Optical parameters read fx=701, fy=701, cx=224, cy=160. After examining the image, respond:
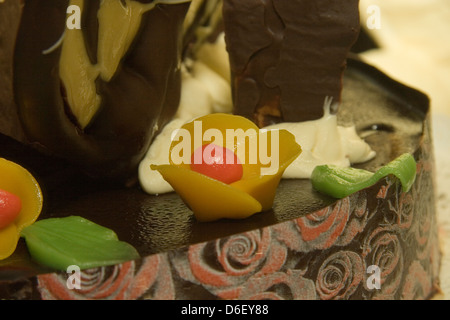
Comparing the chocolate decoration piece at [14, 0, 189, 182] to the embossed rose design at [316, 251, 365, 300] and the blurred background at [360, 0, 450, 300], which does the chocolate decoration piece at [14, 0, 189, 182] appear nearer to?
the embossed rose design at [316, 251, 365, 300]

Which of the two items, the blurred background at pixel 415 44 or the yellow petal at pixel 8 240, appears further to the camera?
the blurred background at pixel 415 44

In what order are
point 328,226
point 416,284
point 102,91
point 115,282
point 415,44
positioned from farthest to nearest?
point 415,44 < point 416,284 < point 102,91 < point 328,226 < point 115,282

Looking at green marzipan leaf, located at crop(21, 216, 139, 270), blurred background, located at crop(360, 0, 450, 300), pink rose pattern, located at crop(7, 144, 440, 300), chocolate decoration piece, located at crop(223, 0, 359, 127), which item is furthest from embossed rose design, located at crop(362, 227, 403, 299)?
blurred background, located at crop(360, 0, 450, 300)

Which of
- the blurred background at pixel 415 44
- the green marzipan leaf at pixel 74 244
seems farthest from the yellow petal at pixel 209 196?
the blurred background at pixel 415 44

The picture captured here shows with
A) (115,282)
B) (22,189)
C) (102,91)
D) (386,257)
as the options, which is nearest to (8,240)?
(22,189)

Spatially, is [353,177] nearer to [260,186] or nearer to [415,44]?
[260,186]

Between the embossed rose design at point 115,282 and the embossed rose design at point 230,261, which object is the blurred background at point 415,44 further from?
the embossed rose design at point 115,282
